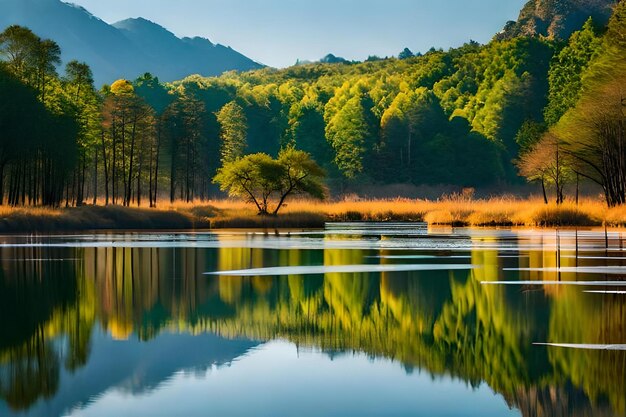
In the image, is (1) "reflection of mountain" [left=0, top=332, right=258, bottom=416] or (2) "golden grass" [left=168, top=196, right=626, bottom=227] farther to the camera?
(2) "golden grass" [left=168, top=196, right=626, bottom=227]

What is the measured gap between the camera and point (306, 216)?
75562 millimetres

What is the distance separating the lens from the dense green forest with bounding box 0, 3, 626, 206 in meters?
71.9

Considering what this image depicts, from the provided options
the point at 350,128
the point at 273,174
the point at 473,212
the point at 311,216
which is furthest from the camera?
the point at 350,128

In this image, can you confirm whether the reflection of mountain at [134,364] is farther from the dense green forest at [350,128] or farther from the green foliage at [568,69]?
the green foliage at [568,69]

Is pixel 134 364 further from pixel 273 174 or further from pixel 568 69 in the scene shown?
pixel 568 69

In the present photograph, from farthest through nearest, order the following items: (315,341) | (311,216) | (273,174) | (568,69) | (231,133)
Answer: (231,133), (568,69), (273,174), (311,216), (315,341)

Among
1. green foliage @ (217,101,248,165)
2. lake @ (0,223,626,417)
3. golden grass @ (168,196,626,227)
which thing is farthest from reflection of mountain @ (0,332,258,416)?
green foliage @ (217,101,248,165)

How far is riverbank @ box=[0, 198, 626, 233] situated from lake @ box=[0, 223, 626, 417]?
3687 centimetres

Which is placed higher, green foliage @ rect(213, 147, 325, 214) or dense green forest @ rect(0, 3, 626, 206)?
dense green forest @ rect(0, 3, 626, 206)

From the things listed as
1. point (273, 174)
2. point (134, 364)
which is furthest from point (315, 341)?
point (273, 174)

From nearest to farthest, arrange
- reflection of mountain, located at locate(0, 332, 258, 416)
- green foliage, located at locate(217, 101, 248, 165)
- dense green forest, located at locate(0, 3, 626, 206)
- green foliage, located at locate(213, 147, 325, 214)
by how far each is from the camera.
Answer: reflection of mountain, located at locate(0, 332, 258, 416) < dense green forest, located at locate(0, 3, 626, 206) < green foliage, located at locate(213, 147, 325, 214) < green foliage, located at locate(217, 101, 248, 165)

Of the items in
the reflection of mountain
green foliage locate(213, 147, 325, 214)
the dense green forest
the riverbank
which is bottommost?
the reflection of mountain

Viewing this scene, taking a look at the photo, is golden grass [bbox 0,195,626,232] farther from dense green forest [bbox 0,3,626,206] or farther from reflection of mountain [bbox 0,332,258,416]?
reflection of mountain [bbox 0,332,258,416]

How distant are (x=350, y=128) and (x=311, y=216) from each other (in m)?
84.5
